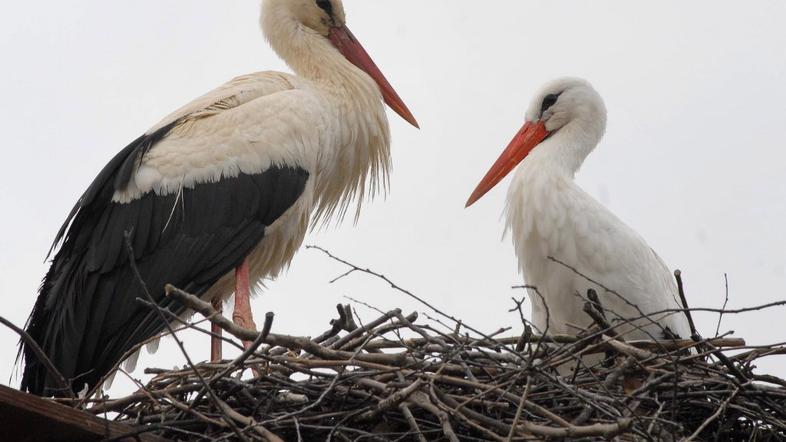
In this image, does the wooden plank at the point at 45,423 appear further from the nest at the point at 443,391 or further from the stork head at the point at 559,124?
the stork head at the point at 559,124

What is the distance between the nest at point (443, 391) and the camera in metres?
2.92

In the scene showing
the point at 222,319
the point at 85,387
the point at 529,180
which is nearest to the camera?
the point at 222,319

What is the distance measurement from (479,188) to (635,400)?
7.30ft

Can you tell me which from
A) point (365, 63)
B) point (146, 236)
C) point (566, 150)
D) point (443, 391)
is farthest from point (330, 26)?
point (443, 391)

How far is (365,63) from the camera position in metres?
5.01

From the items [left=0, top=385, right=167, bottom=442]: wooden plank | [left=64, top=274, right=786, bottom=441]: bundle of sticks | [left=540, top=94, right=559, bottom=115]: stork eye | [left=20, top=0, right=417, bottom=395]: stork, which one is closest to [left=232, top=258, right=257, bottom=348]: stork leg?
[left=20, top=0, right=417, bottom=395]: stork

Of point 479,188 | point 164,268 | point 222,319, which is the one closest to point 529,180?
point 479,188

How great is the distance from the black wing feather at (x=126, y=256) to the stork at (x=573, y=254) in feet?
2.87

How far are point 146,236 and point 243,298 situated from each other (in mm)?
391

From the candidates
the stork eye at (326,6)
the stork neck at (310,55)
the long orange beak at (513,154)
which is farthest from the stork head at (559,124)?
the stork eye at (326,6)

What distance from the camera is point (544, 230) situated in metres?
4.37

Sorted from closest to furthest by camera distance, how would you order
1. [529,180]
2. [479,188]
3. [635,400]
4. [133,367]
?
1. [635,400]
2. [133,367]
3. [529,180]
4. [479,188]

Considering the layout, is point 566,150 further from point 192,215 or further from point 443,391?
point 443,391

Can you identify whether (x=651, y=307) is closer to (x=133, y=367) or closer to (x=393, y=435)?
(x=393, y=435)
